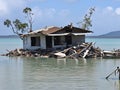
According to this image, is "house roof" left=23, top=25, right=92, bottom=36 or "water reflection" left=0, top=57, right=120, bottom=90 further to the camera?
"house roof" left=23, top=25, right=92, bottom=36

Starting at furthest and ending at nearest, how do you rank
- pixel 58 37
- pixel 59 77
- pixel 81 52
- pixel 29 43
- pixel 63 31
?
1. pixel 29 43
2. pixel 58 37
3. pixel 63 31
4. pixel 81 52
5. pixel 59 77

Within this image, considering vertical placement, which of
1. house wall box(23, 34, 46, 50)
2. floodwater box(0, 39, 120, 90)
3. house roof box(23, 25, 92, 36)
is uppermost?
house roof box(23, 25, 92, 36)

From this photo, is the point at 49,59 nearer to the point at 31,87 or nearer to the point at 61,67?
the point at 61,67

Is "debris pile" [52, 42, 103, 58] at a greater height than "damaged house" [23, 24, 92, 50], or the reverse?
"damaged house" [23, 24, 92, 50]

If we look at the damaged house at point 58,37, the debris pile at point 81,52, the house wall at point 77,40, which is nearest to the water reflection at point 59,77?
the debris pile at point 81,52

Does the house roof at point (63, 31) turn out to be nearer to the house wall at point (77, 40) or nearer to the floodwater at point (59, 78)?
the house wall at point (77, 40)

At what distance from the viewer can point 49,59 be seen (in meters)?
49.2

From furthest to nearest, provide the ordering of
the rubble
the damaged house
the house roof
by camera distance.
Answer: the damaged house < the house roof < the rubble

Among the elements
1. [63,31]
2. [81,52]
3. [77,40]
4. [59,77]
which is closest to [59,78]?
[59,77]

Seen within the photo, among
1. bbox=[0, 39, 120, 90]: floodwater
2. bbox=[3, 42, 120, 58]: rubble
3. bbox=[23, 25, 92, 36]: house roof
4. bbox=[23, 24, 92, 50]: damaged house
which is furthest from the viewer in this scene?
bbox=[23, 24, 92, 50]: damaged house

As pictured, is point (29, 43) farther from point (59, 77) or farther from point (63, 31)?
point (59, 77)

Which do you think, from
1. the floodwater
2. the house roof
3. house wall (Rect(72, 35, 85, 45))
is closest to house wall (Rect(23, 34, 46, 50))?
the house roof

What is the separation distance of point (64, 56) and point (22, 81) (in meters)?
20.6

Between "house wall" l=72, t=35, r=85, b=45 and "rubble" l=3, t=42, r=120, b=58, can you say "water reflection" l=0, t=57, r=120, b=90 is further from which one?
"house wall" l=72, t=35, r=85, b=45
